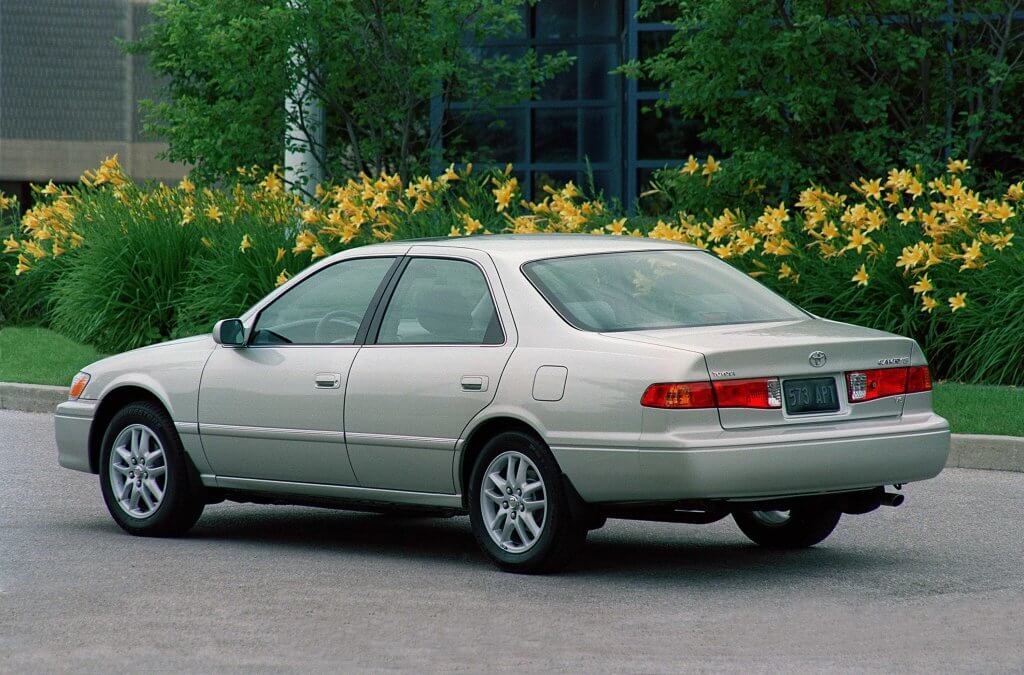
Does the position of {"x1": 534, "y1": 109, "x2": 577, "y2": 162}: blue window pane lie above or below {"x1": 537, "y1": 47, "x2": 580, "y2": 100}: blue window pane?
below

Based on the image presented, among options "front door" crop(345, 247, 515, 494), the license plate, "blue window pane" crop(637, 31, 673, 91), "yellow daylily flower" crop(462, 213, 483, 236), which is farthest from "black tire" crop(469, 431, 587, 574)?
"blue window pane" crop(637, 31, 673, 91)

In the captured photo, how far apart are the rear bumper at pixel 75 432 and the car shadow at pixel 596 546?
0.73 metres

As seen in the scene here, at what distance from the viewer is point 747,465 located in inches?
286

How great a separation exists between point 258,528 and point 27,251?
45.1 feet

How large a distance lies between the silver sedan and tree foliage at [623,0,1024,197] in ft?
27.2

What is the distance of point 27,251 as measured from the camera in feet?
73.0

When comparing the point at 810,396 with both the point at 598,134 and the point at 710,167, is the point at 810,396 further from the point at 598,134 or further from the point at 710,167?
the point at 598,134

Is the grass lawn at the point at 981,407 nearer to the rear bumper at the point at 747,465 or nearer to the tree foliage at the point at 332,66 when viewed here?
the rear bumper at the point at 747,465

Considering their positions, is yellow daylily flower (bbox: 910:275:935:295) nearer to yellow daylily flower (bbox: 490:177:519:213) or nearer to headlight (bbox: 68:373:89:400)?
yellow daylily flower (bbox: 490:177:519:213)

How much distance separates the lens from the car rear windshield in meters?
7.91

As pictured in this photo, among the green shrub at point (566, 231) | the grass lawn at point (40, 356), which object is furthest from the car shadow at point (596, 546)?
the grass lawn at point (40, 356)

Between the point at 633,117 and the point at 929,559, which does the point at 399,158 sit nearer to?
the point at 633,117

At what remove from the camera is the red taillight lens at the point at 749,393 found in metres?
7.30

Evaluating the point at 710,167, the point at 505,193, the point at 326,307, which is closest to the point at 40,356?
the point at 505,193
